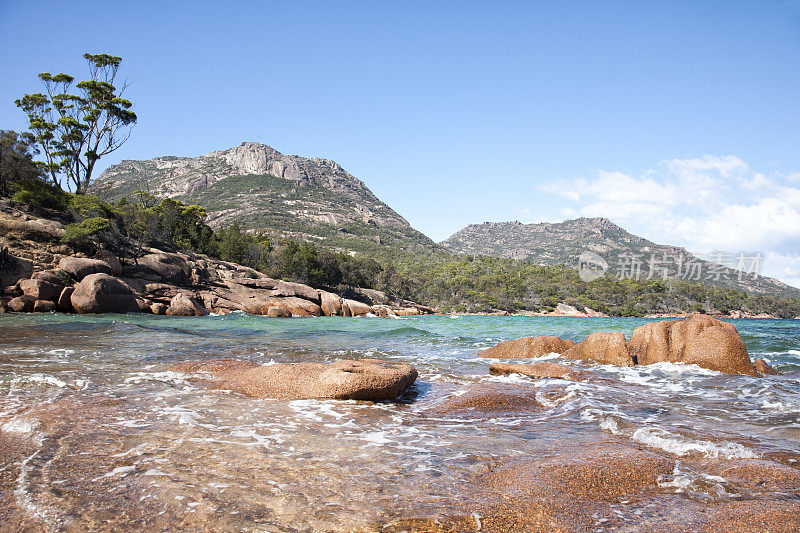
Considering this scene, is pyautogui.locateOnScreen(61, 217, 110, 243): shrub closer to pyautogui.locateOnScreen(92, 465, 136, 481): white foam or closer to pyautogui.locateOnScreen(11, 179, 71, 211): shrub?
pyautogui.locateOnScreen(11, 179, 71, 211): shrub

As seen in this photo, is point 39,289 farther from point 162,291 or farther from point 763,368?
point 763,368

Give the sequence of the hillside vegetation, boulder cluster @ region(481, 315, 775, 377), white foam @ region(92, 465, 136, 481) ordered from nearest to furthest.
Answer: white foam @ region(92, 465, 136, 481) → boulder cluster @ region(481, 315, 775, 377) → the hillside vegetation

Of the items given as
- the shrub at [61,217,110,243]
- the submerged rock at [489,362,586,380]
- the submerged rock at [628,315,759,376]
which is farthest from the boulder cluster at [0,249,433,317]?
the submerged rock at [628,315,759,376]

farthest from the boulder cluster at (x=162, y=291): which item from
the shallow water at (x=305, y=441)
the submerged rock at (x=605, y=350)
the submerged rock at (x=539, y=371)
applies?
A: the submerged rock at (x=605, y=350)

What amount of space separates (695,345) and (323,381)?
10.8 metres

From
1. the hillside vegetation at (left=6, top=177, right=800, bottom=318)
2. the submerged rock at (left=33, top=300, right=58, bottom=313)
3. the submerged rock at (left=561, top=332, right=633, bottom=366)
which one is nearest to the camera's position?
the submerged rock at (left=561, top=332, right=633, bottom=366)

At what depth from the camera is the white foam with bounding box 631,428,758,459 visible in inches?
187

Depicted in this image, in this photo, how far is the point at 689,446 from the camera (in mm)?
4930

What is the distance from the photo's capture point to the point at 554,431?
5848 mm

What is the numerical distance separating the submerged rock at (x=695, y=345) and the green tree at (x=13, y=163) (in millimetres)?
48399

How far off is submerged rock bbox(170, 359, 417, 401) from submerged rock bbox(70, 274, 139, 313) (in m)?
24.9

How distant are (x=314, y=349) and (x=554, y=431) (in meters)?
11.0

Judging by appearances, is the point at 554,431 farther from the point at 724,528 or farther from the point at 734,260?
the point at 734,260

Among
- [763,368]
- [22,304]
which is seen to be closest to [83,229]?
[22,304]
